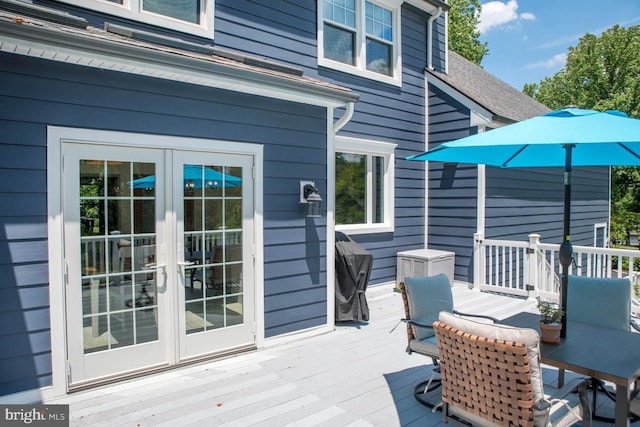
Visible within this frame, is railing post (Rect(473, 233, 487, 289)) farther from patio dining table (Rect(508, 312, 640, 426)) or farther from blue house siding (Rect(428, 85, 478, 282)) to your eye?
patio dining table (Rect(508, 312, 640, 426))

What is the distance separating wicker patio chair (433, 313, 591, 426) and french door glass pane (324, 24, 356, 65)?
5.08 meters

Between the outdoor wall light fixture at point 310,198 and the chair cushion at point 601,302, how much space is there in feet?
8.28

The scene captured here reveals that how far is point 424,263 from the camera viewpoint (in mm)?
6723

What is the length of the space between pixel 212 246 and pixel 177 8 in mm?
2823

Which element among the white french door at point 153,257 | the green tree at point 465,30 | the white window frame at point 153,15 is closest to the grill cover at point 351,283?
the white french door at point 153,257

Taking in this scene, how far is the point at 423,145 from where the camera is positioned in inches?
301

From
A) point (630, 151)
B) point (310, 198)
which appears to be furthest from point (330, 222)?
point (630, 151)

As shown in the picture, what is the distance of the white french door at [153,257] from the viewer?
10.9 feet

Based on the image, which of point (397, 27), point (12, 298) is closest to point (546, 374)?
point (12, 298)

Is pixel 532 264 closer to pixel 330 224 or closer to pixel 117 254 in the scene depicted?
pixel 330 224

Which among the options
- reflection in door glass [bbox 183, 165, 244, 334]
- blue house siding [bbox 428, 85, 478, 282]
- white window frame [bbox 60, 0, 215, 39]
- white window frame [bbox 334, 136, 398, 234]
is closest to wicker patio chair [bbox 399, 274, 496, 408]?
reflection in door glass [bbox 183, 165, 244, 334]

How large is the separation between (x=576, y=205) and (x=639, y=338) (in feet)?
29.1

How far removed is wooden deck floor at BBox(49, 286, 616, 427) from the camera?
2.96 meters

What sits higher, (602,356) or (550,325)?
(550,325)
